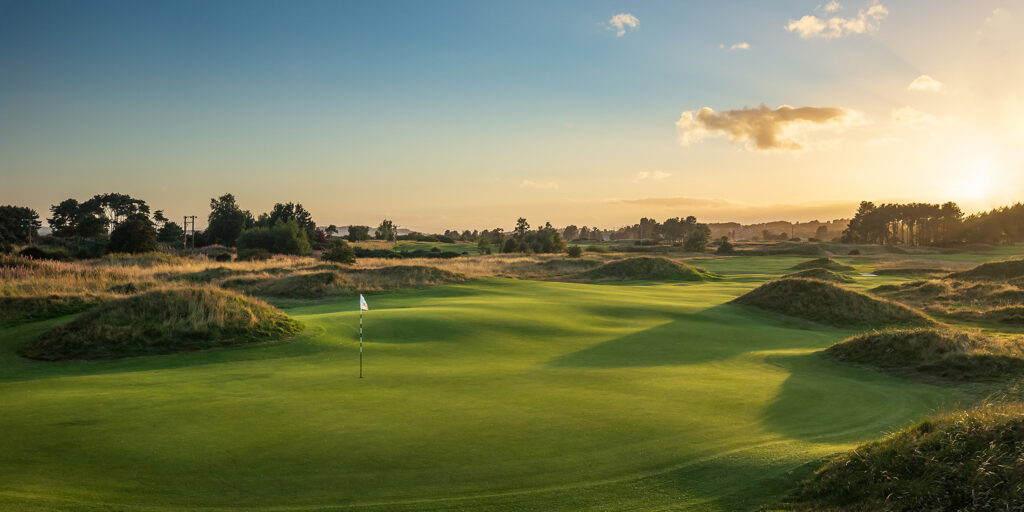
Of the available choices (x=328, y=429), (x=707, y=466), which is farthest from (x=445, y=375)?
(x=707, y=466)

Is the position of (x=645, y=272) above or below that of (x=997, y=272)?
below

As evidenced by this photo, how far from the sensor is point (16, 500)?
21.6ft

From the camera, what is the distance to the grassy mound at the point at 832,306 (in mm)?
28516

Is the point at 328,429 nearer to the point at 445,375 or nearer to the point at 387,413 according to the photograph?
the point at 387,413

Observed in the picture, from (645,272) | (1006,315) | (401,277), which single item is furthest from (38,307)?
(645,272)

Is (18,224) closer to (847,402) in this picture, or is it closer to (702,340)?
(702,340)

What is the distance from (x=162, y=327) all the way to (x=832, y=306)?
30293 mm

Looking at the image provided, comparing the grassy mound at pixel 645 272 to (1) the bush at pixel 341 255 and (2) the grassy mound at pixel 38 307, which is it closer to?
(1) the bush at pixel 341 255

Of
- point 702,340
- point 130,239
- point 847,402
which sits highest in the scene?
point 130,239

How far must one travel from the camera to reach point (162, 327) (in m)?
18.0

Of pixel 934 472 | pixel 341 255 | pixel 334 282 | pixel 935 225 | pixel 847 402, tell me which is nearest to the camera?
pixel 934 472

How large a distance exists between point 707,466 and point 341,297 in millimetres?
31428

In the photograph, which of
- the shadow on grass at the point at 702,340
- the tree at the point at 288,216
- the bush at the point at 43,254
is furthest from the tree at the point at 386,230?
the shadow on grass at the point at 702,340

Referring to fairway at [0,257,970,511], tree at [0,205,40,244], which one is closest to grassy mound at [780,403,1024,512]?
fairway at [0,257,970,511]
